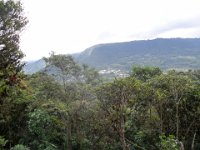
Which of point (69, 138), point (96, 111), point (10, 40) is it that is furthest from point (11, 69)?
point (69, 138)

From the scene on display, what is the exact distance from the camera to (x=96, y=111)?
1888 centimetres

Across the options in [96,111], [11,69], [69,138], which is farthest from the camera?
[69,138]

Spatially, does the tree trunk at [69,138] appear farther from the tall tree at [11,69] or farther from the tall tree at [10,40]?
the tall tree at [10,40]

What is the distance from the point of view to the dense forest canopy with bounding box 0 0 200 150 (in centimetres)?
1570

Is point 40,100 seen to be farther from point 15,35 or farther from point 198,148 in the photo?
point 198,148

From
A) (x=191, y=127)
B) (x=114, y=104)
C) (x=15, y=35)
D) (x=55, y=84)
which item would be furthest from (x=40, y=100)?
(x=191, y=127)

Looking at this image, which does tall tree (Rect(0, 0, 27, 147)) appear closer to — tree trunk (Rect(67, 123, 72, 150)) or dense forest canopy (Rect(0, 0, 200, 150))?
dense forest canopy (Rect(0, 0, 200, 150))

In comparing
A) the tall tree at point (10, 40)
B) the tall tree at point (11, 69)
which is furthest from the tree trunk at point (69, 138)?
the tall tree at point (10, 40)

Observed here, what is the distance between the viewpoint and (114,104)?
1582cm

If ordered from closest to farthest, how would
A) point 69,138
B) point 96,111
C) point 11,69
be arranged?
point 11,69
point 96,111
point 69,138

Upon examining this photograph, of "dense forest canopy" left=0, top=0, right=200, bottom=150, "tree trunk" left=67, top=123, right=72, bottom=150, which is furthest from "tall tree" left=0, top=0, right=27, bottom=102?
"tree trunk" left=67, top=123, right=72, bottom=150

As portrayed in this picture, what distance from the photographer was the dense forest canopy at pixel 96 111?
1570 centimetres

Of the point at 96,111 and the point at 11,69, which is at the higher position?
the point at 11,69

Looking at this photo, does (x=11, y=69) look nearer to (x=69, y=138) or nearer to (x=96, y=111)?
(x=96, y=111)
